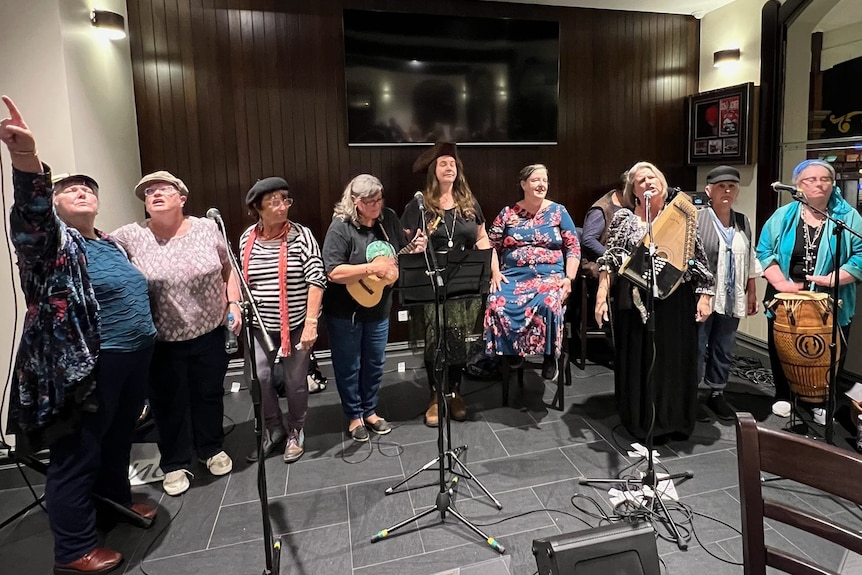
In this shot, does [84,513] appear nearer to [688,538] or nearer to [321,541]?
[321,541]

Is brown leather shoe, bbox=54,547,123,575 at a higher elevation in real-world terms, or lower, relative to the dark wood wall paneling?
lower

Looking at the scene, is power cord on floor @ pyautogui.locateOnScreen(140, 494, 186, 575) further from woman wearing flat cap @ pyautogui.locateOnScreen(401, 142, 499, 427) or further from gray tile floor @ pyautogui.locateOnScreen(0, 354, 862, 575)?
woman wearing flat cap @ pyautogui.locateOnScreen(401, 142, 499, 427)

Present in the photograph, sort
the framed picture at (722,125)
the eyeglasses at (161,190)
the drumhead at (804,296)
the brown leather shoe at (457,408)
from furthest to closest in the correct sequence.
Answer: the framed picture at (722,125) < the brown leather shoe at (457,408) < the drumhead at (804,296) < the eyeglasses at (161,190)

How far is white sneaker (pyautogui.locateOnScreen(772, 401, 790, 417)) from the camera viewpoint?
321 centimetres

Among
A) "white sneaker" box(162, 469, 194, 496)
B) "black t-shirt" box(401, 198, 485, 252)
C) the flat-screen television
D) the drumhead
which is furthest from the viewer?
the flat-screen television

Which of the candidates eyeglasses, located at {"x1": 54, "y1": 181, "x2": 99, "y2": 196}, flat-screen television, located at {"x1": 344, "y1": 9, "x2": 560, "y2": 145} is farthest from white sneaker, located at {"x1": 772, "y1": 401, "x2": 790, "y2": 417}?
eyeglasses, located at {"x1": 54, "y1": 181, "x2": 99, "y2": 196}

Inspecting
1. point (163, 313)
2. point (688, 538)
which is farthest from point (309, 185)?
point (688, 538)

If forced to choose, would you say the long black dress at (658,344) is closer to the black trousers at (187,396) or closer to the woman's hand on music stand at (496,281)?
the woman's hand on music stand at (496,281)

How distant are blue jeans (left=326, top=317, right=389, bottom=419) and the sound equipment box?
5.04 ft

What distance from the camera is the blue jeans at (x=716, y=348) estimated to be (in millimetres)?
3164

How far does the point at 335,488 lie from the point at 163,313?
113 cm

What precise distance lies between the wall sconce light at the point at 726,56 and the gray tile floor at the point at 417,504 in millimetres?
2746

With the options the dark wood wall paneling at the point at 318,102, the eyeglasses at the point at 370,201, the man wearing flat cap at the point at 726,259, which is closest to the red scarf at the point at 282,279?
the eyeglasses at the point at 370,201

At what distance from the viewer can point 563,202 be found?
4.66m
